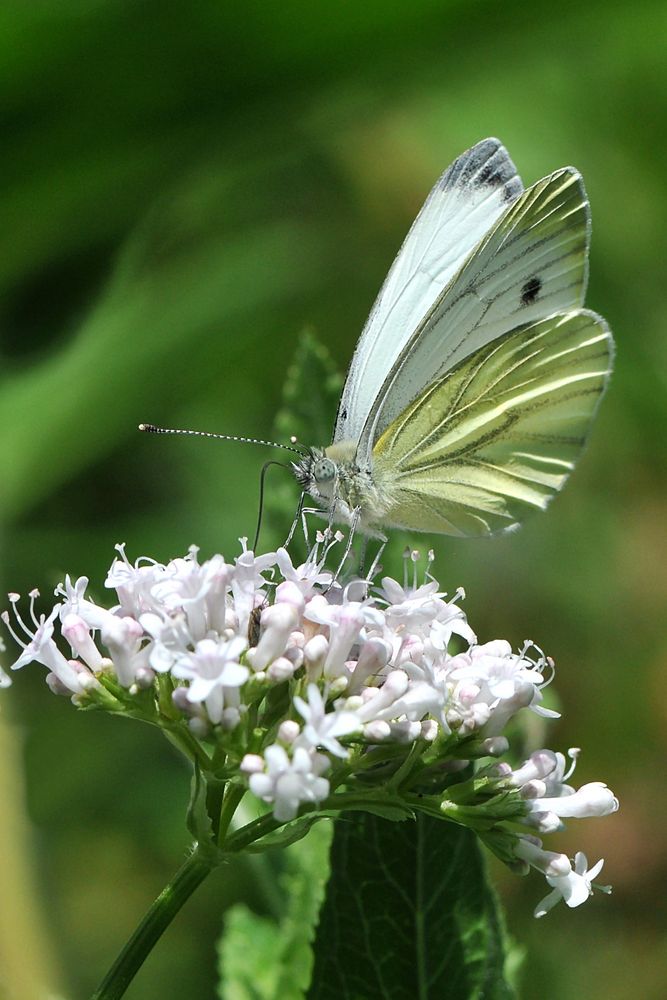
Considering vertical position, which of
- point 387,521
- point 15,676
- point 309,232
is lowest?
point 15,676

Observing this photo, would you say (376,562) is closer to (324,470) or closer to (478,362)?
(324,470)

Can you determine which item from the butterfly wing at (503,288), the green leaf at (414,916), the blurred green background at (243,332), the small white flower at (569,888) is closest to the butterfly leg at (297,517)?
the butterfly wing at (503,288)

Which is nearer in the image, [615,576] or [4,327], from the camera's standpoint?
[4,327]

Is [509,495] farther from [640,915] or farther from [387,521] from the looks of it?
[640,915]

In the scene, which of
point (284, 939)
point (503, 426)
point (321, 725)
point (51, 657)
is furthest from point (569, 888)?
point (503, 426)

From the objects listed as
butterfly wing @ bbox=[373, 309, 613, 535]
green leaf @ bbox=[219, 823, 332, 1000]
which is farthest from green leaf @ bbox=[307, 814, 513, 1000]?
butterfly wing @ bbox=[373, 309, 613, 535]

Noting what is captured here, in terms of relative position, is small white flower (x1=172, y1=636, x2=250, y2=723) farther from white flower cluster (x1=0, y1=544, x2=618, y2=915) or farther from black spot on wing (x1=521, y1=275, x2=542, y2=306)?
black spot on wing (x1=521, y1=275, x2=542, y2=306)

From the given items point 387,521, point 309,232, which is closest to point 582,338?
point 387,521
